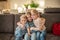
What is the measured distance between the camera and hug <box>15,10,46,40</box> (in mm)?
2521

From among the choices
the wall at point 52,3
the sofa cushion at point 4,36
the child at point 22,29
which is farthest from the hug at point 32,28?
the wall at point 52,3

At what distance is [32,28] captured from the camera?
8.45 feet

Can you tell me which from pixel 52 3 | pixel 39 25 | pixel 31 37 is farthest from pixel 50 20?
pixel 52 3

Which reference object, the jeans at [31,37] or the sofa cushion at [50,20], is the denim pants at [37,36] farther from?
the sofa cushion at [50,20]

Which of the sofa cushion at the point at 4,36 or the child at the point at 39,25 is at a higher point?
the child at the point at 39,25

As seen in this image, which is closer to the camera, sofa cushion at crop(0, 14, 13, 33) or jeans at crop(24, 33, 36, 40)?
jeans at crop(24, 33, 36, 40)

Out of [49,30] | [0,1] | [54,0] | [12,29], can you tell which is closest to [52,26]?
[49,30]

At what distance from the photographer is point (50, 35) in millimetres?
3074

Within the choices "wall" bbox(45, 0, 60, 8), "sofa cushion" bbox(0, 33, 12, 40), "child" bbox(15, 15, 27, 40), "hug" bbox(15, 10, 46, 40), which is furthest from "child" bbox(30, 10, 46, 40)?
"wall" bbox(45, 0, 60, 8)

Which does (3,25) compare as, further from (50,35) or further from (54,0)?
(54,0)

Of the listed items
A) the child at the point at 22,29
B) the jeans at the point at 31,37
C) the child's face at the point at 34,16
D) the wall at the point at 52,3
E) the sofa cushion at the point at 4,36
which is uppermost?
the wall at the point at 52,3

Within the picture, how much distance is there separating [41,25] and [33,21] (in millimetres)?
156

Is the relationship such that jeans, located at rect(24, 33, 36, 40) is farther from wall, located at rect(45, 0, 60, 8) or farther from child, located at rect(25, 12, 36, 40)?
wall, located at rect(45, 0, 60, 8)

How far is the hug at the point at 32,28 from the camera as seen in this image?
252 centimetres
